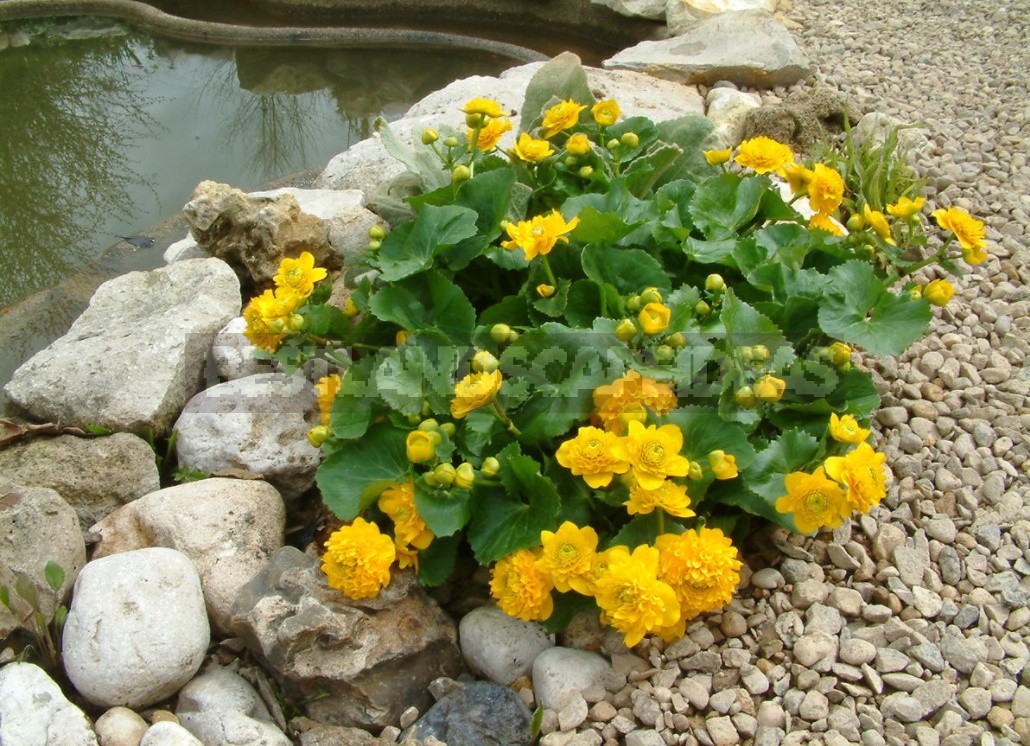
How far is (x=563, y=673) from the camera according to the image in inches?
73.6

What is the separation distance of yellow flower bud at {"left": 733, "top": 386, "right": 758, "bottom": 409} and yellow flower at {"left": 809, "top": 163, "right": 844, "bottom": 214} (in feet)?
2.31

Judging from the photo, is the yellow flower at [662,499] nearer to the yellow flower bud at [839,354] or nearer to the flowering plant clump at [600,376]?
the flowering plant clump at [600,376]

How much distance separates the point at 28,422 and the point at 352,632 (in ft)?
4.57

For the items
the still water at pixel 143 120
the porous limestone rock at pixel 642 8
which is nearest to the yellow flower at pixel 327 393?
the still water at pixel 143 120

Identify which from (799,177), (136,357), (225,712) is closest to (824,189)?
(799,177)

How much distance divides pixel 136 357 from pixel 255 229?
597 millimetres

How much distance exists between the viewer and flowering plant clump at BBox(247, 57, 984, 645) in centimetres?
174

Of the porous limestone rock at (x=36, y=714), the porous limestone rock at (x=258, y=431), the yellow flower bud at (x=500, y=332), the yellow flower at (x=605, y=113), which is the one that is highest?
the yellow flower at (x=605, y=113)

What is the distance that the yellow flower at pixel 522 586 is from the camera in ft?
5.91

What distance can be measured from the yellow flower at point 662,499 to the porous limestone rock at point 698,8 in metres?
3.90

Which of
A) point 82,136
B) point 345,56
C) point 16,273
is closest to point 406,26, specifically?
point 345,56

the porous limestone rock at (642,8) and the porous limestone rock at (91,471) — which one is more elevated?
the porous limestone rock at (642,8)

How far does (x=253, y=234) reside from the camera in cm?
303

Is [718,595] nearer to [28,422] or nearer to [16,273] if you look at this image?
[28,422]
